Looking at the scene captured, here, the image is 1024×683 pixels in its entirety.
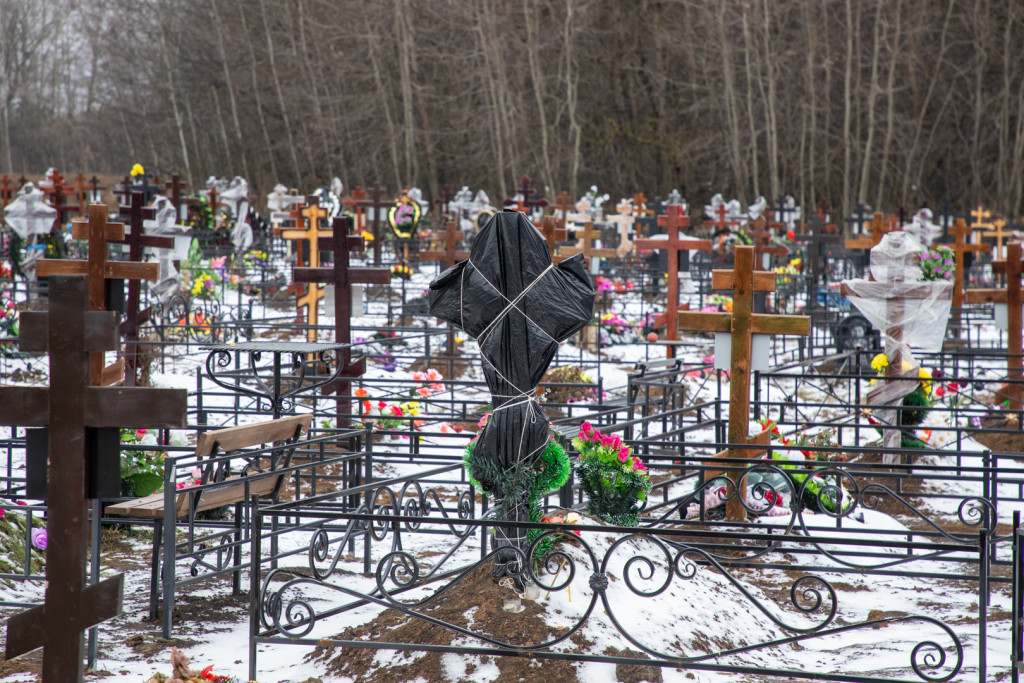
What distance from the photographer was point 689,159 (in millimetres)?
43812

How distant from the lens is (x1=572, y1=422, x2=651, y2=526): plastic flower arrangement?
646 cm

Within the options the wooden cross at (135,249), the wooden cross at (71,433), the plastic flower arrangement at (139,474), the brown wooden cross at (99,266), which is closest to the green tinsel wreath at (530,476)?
the wooden cross at (71,433)

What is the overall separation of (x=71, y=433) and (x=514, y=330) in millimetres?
2523

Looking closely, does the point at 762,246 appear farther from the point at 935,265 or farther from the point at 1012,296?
the point at 935,265

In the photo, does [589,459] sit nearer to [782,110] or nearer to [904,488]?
[904,488]

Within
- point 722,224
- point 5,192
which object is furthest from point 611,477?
point 5,192

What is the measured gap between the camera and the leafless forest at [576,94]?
38.7m

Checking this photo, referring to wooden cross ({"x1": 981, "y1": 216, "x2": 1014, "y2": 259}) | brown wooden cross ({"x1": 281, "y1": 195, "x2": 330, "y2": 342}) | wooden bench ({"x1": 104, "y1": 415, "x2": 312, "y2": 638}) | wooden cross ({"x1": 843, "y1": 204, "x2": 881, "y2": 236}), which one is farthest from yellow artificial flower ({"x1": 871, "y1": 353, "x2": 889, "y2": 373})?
wooden cross ({"x1": 843, "y1": 204, "x2": 881, "y2": 236})

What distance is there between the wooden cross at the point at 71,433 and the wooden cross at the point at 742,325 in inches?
235

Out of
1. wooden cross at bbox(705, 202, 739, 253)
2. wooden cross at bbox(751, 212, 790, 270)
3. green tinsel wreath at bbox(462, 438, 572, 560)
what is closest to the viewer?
green tinsel wreath at bbox(462, 438, 572, 560)

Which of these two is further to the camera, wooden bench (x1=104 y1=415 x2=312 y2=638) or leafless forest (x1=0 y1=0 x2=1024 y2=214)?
leafless forest (x1=0 y1=0 x2=1024 y2=214)

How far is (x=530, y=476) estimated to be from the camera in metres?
5.81

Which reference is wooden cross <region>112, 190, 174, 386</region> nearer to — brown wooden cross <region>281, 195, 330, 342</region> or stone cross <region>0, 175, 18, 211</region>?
brown wooden cross <region>281, 195, 330, 342</region>

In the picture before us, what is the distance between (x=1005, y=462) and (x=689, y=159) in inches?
1319
